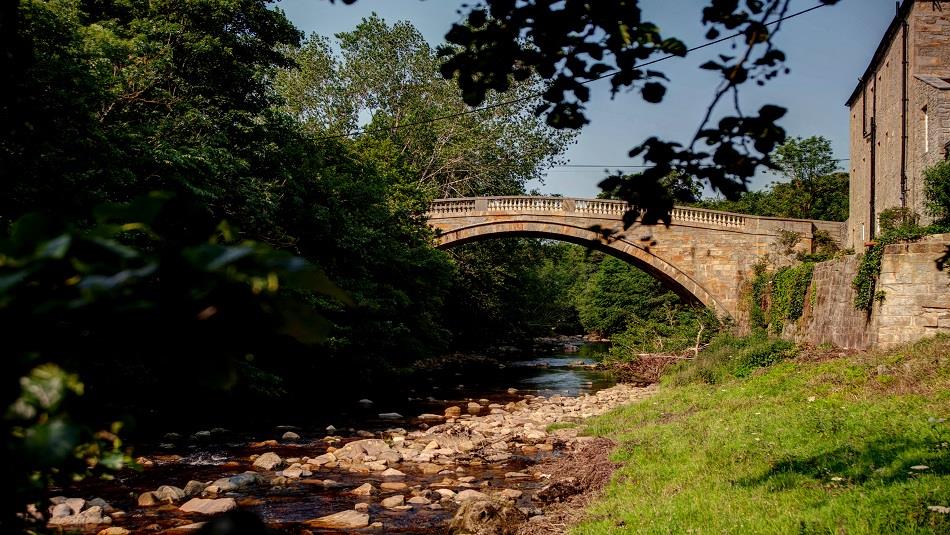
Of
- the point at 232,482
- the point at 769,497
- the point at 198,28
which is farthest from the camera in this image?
the point at 198,28

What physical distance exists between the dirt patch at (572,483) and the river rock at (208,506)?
3260mm

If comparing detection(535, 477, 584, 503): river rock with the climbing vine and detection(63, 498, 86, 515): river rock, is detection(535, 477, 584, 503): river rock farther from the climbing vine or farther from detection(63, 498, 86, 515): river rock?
the climbing vine

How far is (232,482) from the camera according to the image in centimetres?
898

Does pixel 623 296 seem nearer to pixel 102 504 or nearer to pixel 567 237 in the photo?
pixel 567 237

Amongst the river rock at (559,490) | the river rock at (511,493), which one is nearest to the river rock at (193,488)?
the river rock at (511,493)

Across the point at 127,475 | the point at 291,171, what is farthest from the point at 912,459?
the point at 291,171

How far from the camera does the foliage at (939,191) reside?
53.6 ft

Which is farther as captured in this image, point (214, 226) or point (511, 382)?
point (511, 382)

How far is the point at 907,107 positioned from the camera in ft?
62.1

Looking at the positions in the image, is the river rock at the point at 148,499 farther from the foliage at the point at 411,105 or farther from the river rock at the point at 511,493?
the foliage at the point at 411,105

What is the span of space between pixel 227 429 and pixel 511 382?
36.6 ft

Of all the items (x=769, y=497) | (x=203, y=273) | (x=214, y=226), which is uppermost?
(x=214, y=226)

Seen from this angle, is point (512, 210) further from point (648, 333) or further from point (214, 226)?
point (214, 226)

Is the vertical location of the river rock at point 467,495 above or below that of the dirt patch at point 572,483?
below
